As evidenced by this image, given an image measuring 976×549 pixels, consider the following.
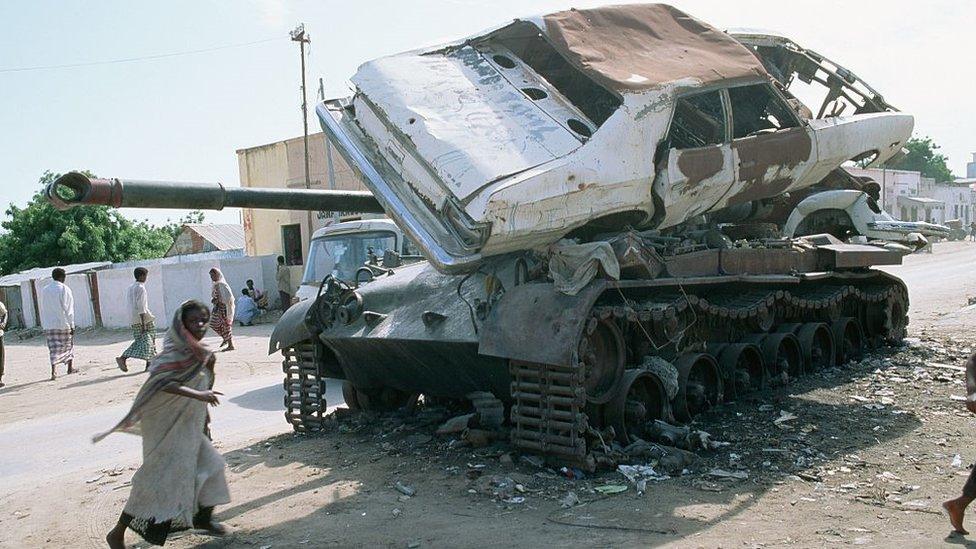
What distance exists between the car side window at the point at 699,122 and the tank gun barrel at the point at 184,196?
249cm

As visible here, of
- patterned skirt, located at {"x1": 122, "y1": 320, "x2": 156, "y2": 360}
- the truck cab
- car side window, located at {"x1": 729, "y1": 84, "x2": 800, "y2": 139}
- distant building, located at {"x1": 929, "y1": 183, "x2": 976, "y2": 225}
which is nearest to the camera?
car side window, located at {"x1": 729, "y1": 84, "x2": 800, "y2": 139}

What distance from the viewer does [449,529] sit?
16.9 feet

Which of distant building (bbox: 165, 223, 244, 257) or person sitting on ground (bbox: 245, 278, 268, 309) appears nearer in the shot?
person sitting on ground (bbox: 245, 278, 268, 309)

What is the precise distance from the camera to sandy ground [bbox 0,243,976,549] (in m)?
5.03

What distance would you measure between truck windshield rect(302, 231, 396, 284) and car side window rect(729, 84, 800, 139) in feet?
18.7

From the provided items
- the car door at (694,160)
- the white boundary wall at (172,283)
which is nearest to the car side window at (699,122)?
the car door at (694,160)

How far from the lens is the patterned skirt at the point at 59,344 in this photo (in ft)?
46.1

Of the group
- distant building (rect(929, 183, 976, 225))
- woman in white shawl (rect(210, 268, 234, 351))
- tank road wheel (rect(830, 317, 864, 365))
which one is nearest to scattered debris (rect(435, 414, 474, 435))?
tank road wheel (rect(830, 317, 864, 365))

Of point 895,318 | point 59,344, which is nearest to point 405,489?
point 895,318

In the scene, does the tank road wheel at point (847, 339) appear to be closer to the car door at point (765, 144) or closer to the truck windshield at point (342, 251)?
the car door at point (765, 144)

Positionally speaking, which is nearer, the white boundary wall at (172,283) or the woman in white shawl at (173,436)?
the woman in white shawl at (173,436)

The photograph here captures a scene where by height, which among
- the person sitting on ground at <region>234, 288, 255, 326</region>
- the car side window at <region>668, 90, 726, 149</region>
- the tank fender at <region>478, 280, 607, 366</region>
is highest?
the car side window at <region>668, 90, 726, 149</region>

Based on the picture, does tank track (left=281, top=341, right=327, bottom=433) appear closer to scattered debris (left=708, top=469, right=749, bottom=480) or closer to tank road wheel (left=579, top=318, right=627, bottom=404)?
tank road wheel (left=579, top=318, right=627, bottom=404)

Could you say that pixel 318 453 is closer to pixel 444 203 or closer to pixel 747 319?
pixel 444 203
